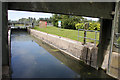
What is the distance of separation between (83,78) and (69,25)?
19061mm

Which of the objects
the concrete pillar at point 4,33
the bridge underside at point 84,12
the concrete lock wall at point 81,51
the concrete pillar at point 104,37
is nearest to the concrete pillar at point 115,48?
the bridge underside at point 84,12

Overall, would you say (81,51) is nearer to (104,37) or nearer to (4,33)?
(104,37)

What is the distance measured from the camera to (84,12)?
412 centimetres

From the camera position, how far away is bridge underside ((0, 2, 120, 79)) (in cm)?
268

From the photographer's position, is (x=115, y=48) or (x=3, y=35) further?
(x=115, y=48)

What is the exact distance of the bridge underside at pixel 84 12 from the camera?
2.68m

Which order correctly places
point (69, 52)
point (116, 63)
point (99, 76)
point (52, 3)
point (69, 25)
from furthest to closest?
point (69, 25) → point (69, 52) → point (99, 76) → point (116, 63) → point (52, 3)

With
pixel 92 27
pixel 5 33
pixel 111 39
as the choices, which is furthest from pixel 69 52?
pixel 92 27

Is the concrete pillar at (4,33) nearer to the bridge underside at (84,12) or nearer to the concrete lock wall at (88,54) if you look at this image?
the bridge underside at (84,12)

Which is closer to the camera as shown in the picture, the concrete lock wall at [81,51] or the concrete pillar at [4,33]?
the concrete pillar at [4,33]

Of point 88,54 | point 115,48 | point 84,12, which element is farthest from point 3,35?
point 88,54

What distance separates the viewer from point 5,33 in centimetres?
268

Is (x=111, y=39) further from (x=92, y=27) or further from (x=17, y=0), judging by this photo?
(x=92, y=27)

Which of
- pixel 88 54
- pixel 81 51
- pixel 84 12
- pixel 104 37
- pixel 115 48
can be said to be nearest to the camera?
pixel 84 12
